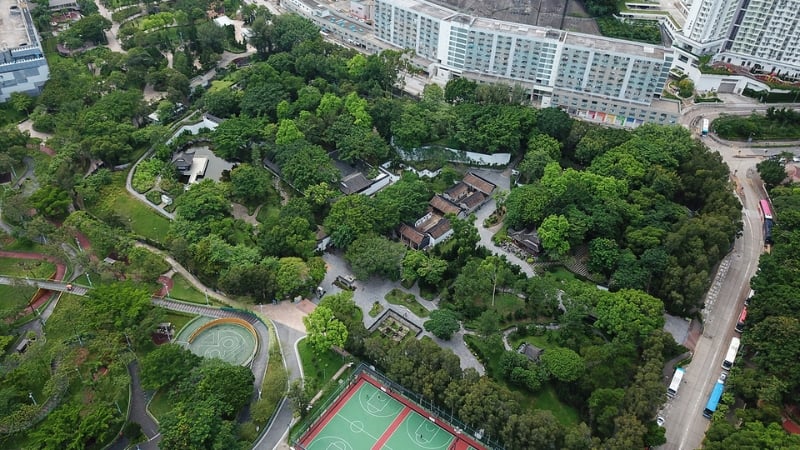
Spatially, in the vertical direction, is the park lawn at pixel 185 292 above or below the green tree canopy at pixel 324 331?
below

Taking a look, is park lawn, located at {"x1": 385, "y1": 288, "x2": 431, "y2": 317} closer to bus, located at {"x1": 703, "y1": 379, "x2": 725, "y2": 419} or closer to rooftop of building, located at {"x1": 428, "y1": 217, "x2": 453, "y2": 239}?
rooftop of building, located at {"x1": 428, "y1": 217, "x2": 453, "y2": 239}

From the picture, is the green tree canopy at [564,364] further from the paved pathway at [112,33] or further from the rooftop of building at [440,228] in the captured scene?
the paved pathway at [112,33]

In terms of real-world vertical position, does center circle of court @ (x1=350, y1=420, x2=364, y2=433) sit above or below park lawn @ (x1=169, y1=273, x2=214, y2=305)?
below

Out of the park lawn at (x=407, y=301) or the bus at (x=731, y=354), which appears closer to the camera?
the bus at (x=731, y=354)

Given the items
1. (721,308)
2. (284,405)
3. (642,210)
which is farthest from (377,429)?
(642,210)

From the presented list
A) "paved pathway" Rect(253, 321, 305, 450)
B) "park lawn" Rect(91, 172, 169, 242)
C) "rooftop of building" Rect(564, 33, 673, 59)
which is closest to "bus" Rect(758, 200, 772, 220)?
"rooftop of building" Rect(564, 33, 673, 59)

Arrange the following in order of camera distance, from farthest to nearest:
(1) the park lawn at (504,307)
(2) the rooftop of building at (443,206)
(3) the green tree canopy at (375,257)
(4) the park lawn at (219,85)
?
(4) the park lawn at (219,85), (2) the rooftop of building at (443,206), (3) the green tree canopy at (375,257), (1) the park lawn at (504,307)

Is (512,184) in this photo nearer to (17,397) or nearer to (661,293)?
(661,293)

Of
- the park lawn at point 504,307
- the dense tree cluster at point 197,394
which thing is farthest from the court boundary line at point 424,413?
the park lawn at point 504,307
